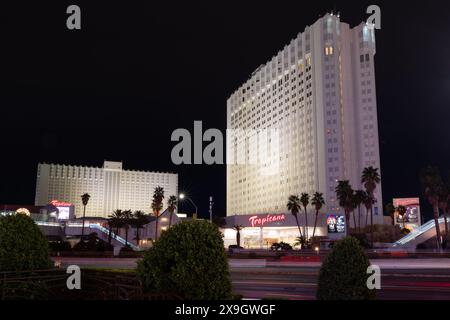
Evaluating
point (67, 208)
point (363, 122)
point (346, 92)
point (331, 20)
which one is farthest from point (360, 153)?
point (67, 208)

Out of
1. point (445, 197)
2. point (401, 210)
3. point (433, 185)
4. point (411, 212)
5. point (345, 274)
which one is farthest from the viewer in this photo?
point (411, 212)

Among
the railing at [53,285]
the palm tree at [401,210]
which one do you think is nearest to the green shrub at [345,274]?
the railing at [53,285]

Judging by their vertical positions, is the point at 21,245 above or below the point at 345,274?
above

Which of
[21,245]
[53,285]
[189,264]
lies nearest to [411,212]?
[53,285]

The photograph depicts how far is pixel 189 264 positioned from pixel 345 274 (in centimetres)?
347

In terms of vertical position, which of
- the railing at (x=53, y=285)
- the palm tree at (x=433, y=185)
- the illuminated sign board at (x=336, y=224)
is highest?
the palm tree at (x=433, y=185)

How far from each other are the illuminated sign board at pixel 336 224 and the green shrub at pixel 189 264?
10639 cm

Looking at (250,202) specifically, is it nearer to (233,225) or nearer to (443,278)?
(233,225)

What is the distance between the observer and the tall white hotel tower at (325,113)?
127 metres

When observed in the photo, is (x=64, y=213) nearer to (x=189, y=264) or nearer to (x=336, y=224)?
(x=336, y=224)

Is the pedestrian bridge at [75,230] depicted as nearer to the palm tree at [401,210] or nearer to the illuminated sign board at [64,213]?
the illuminated sign board at [64,213]

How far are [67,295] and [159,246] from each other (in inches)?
284

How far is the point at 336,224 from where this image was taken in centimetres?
11294

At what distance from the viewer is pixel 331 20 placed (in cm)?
13262
